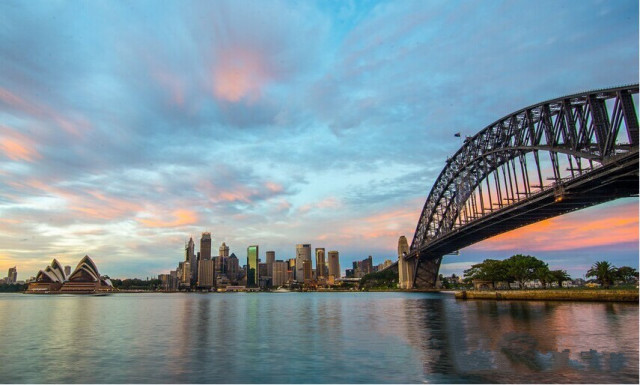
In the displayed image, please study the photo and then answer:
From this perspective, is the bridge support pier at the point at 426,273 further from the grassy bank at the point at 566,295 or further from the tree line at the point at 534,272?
the grassy bank at the point at 566,295

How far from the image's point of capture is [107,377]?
20.5m

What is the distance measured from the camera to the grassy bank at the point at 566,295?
59347mm

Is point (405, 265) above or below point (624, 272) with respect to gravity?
above

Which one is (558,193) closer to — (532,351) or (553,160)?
(553,160)

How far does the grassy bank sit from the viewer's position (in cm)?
5935

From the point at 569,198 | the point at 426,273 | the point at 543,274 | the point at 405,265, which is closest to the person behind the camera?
the point at 569,198

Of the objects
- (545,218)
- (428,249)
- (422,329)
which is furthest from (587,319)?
(428,249)

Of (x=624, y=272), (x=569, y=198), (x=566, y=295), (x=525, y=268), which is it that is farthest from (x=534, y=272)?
(x=569, y=198)

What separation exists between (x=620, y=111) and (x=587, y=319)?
25254mm

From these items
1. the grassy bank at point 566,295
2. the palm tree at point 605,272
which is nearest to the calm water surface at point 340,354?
the grassy bank at point 566,295

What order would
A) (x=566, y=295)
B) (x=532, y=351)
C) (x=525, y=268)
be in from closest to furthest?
(x=532, y=351), (x=566, y=295), (x=525, y=268)

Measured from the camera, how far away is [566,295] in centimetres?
7156

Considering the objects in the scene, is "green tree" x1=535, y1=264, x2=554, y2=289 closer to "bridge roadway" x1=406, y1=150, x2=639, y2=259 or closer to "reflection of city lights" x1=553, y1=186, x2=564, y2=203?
"bridge roadway" x1=406, y1=150, x2=639, y2=259

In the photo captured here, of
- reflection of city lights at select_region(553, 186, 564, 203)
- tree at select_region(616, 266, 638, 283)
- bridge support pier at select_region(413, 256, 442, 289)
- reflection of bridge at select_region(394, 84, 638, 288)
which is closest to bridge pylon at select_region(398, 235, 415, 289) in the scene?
bridge support pier at select_region(413, 256, 442, 289)
